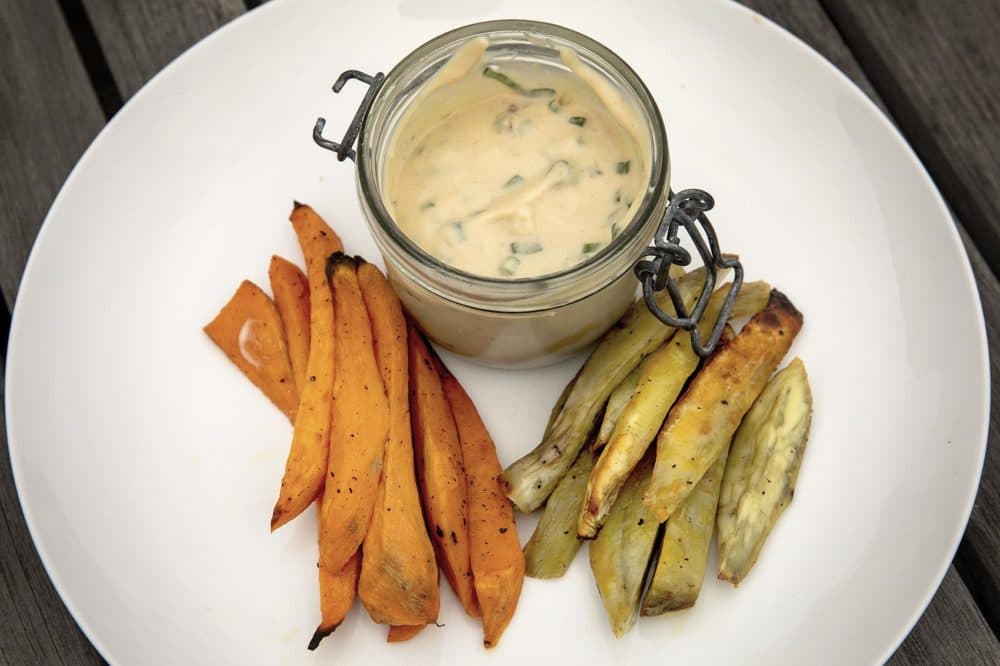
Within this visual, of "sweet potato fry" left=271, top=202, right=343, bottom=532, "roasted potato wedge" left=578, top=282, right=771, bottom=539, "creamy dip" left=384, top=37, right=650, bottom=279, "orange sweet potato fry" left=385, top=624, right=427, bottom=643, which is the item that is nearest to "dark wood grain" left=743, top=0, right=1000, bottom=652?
"roasted potato wedge" left=578, top=282, right=771, bottom=539

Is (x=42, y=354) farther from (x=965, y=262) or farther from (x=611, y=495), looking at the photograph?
(x=965, y=262)

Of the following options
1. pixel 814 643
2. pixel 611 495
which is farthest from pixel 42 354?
pixel 814 643

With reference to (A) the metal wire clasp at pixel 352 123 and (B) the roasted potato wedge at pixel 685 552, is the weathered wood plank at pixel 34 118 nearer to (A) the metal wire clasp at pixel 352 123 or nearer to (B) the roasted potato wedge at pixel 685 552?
(A) the metal wire clasp at pixel 352 123

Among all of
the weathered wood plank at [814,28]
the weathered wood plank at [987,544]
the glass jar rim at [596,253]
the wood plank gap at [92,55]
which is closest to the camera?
the glass jar rim at [596,253]

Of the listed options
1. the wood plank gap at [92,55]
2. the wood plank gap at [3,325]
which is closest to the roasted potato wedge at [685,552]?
the wood plank gap at [3,325]

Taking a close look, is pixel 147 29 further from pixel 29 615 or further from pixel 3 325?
pixel 29 615

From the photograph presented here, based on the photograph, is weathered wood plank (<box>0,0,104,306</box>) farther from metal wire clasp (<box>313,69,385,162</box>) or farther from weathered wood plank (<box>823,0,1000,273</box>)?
weathered wood plank (<box>823,0,1000,273</box>)

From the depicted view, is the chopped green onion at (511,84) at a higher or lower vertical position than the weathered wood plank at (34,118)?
higher
